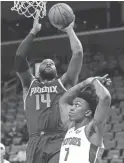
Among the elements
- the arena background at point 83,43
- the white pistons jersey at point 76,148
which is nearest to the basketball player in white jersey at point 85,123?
the white pistons jersey at point 76,148

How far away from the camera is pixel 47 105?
6066 millimetres

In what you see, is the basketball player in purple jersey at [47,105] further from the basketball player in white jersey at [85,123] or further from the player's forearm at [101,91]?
the player's forearm at [101,91]

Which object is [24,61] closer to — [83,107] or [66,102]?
[66,102]

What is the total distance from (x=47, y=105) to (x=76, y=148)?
0.97 metres

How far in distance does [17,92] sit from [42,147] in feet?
38.8

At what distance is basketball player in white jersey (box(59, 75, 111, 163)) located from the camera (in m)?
5.08

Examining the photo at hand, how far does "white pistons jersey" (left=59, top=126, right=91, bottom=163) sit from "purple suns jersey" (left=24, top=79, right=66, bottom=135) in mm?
700

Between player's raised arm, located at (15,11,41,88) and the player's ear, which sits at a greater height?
player's raised arm, located at (15,11,41,88)

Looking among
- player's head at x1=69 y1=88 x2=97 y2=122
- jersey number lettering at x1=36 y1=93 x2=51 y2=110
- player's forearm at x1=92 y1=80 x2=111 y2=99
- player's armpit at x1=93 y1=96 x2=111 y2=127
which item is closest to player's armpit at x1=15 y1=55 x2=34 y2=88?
jersey number lettering at x1=36 y1=93 x2=51 y2=110

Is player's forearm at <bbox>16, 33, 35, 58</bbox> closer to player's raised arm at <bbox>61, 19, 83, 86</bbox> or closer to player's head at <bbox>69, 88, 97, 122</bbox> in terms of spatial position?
player's raised arm at <bbox>61, 19, 83, 86</bbox>

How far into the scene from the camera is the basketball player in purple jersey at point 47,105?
19.6 feet

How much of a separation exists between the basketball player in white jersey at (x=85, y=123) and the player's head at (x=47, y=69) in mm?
652

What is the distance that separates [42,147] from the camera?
5.96m

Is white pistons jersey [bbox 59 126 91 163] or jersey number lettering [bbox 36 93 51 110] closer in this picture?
white pistons jersey [bbox 59 126 91 163]
